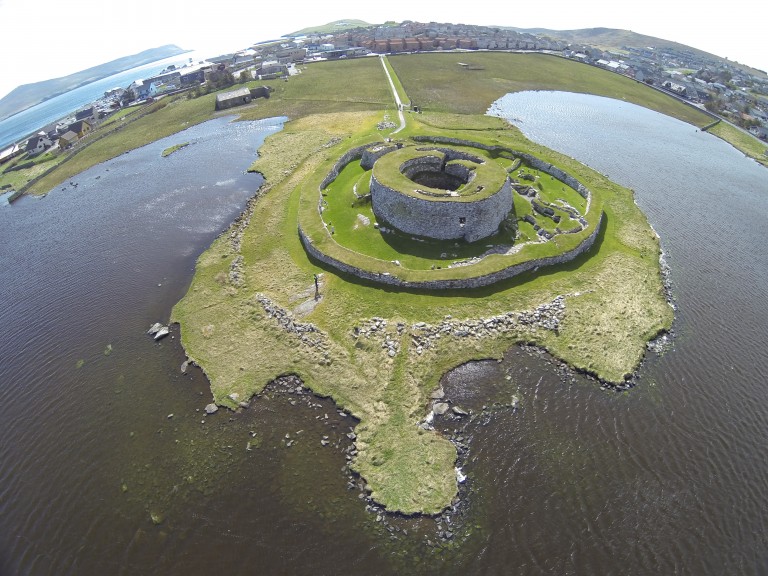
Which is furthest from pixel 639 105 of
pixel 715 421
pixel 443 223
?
pixel 715 421

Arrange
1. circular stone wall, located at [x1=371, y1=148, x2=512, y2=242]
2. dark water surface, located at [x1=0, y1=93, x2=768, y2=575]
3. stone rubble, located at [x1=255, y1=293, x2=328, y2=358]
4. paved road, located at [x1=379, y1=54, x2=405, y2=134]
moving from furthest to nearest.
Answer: paved road, located at [x1=379, y1=54, x2=405, y2=134]
circular stone wall, located at [x1=371, y1=148, x2=512, y2=242]
stone rubble, located at [x1=255, y1=293, x2=328, y2=358]
dark water surface, located at [x1=0, y1=93, x2=768, y2=575]

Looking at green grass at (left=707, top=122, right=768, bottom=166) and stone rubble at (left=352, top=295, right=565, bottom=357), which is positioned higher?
stone rubble at (left=352, top=295, right=565, bottom=357)

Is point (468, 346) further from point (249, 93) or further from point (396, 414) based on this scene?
point (249, 93)

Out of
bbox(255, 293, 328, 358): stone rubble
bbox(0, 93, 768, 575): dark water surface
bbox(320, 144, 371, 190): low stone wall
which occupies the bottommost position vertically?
bbox(0, 93, 768, 575): dark water surface

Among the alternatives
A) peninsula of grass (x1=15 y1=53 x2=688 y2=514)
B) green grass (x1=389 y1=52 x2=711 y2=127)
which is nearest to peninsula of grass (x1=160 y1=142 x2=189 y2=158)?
peninsula of grass (x1=15 y1=53 x2=688 y2=514)

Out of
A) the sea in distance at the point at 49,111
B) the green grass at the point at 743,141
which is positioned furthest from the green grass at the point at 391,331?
the sea in distance at the point at 49,111

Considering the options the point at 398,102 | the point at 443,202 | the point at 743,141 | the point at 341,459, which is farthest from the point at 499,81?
the point at 341,459

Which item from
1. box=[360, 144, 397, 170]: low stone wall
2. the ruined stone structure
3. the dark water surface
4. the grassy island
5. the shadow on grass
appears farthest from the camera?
box=[360, 144, 397, 170]: low stone wall

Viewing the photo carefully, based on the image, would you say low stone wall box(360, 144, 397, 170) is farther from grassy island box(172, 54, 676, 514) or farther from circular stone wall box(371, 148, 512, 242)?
circular stone wall box(371, 148, 512, 242)

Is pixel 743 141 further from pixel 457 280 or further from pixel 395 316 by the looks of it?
pixel 395 316
